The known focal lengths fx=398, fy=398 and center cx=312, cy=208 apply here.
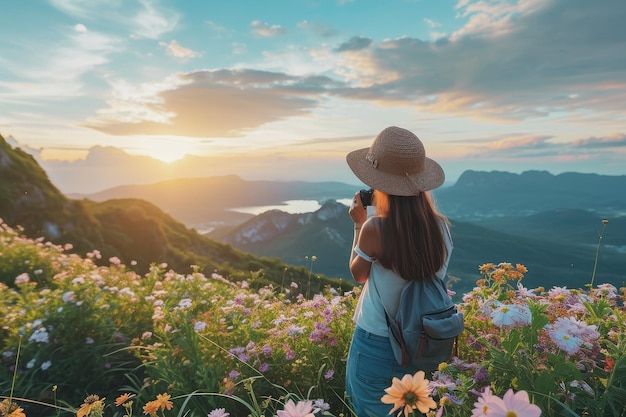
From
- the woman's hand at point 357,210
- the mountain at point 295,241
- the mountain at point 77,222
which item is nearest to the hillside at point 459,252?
the mountain at point 295,241

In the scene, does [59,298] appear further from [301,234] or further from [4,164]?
[301,234]

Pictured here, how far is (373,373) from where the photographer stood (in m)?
2.65

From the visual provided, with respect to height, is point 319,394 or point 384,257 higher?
point 384,257

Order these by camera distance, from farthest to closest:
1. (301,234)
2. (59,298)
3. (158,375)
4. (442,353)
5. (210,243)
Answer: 1. (301,234)
2. (210,243)
3. (59,298)
4. (158,375)
5. (442,353)

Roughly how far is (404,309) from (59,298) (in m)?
4.05

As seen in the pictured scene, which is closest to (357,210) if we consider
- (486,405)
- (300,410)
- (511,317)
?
(511,317)

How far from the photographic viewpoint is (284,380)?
342 centimetres

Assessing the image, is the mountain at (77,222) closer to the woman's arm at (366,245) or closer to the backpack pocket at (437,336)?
the woman's arm at (366,245)

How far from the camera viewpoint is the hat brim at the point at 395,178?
2.54 meters

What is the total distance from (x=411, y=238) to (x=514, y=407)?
152 centimetres

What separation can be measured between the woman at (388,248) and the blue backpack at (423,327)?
0.28 ft

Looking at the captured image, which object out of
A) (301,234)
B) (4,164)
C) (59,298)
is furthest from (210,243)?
(301,234)

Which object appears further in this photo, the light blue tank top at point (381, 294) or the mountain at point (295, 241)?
the mountain at point (295, 241)

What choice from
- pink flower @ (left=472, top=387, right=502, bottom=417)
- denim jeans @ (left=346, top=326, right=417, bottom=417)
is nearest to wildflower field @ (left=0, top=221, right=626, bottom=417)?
pink flower @ (left=472, top=387, right=502, bottom=417)
